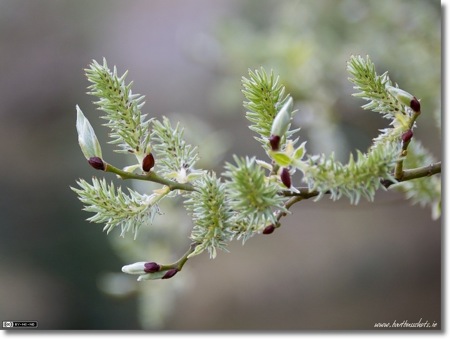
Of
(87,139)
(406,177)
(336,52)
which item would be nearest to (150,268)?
(87,139)

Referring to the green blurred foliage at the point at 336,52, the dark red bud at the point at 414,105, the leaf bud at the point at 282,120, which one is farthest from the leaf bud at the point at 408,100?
the green blurred foliage at the point at 336,52

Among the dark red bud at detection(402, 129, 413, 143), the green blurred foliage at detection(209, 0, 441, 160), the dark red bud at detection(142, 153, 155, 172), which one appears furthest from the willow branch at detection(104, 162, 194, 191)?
the green blurred foliage at detection(209, 0, 441, 160)

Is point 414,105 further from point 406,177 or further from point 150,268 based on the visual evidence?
point 150,268

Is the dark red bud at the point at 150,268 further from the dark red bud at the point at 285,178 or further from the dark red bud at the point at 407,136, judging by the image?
the dark red bud at the point at 407,136

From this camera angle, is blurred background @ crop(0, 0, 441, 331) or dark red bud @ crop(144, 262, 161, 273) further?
blurred background @ crop(0, 0, 441, 331)

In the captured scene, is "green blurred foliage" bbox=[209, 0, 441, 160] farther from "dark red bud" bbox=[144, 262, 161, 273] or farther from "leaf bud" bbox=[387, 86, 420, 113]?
"dark red bud" bbox=[144, 262, 161, 273]

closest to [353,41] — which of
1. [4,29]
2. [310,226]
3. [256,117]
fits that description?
[256,117]

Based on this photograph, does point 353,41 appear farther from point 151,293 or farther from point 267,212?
point 267,212

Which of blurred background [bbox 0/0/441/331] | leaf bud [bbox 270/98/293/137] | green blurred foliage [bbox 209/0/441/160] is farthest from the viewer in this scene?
blurred background [bbox 0/0/441/331]
